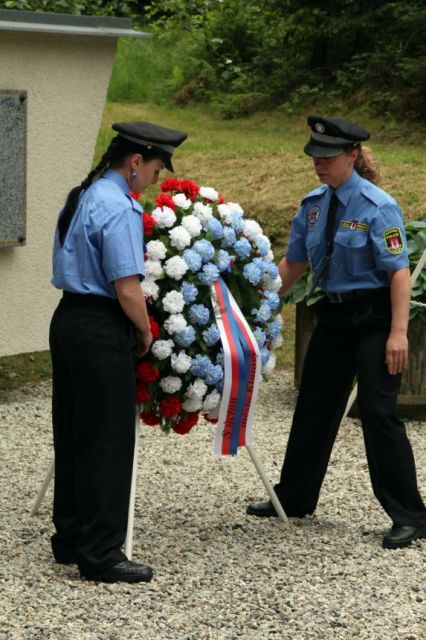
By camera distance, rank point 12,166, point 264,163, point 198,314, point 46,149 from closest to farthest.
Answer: point 198,314 → point 12,166 → point 46,149 → point 264,163

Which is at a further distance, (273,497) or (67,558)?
(273,497)

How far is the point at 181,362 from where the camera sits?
5.05 metres

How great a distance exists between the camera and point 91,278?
475 centimetres

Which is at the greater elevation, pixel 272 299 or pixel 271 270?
pixel 271 270

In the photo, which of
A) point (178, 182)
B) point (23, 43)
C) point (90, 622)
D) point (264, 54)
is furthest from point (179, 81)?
point (90, 622)

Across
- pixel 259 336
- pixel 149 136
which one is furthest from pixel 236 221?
pixel 149 136

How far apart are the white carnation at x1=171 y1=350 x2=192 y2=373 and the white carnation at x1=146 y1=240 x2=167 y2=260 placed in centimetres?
39

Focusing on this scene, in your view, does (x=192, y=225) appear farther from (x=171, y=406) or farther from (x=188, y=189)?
(x=171, y=406)

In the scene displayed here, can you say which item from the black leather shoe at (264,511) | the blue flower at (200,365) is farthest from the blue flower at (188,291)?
the black leather shoe at (264,511)

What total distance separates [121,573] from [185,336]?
37.4 inches

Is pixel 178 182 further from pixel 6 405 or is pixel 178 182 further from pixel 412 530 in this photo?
pixel 6 405

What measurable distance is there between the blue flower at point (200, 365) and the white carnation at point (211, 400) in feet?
0.41

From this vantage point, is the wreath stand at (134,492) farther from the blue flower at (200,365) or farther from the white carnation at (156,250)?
the white carnation at (156,250)

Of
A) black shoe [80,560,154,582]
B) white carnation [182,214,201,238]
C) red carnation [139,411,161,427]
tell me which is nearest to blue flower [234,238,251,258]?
white carnation [182,214,201,238]
